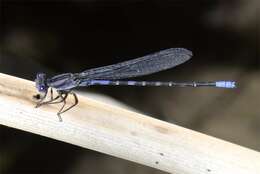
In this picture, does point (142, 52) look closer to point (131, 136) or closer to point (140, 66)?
point (140, 66)

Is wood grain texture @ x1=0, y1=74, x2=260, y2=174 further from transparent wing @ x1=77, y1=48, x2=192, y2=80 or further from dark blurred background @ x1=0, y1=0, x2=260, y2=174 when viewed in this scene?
dark blurred background @ x1=0, y1=0, x2=260, y2=174

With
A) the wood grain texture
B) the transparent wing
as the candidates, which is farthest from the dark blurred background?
the wood grain texture

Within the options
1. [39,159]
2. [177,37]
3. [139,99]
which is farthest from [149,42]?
[39,159]

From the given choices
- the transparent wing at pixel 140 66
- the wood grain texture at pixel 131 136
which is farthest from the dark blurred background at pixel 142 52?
the wood grain texture at pixel 131 136

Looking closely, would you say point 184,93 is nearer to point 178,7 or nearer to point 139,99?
point 139,99

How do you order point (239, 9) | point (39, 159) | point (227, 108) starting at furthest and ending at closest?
1. point (239, 9)
2. point (227, 108)
3. point (39, 159)

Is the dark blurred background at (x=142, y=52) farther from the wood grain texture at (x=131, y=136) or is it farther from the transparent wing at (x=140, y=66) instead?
the wood grain texture at (x=131, y=136)
